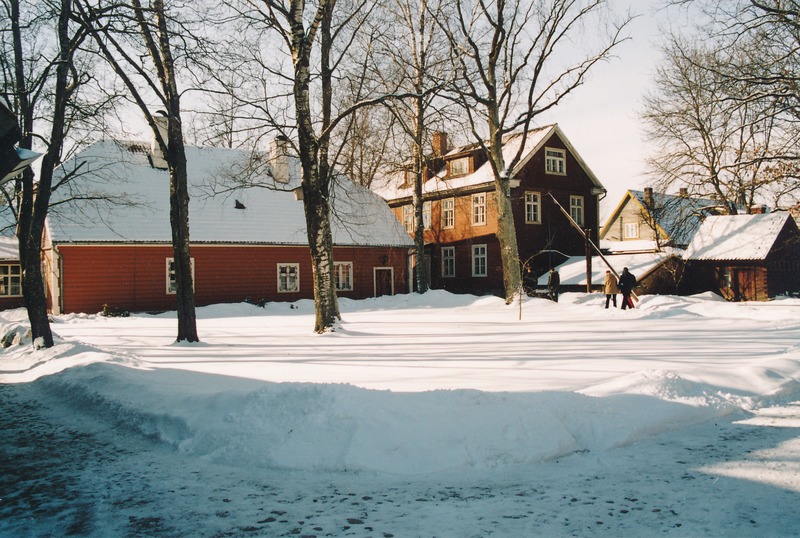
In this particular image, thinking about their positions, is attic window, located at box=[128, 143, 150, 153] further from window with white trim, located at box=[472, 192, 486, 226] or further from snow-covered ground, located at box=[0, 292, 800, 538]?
snow-covered ground, located at box=[0, 292, 800, 538]

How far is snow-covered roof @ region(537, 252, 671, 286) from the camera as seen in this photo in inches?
1134

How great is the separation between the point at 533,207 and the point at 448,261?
241 inches

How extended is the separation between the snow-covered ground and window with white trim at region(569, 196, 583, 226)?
76.1 feet

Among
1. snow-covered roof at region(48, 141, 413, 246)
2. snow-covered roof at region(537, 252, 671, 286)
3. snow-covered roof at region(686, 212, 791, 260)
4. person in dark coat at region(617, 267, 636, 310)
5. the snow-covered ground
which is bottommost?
the snow-covered ground

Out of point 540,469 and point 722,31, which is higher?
point 722,31

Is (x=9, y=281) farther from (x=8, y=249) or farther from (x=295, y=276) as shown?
(x=295, y=276)

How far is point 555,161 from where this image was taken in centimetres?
3347

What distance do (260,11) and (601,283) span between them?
2072 cm

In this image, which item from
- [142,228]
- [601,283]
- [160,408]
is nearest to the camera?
[160,408]

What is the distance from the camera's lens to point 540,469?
18.1ft

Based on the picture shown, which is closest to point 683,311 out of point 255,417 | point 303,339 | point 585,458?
point 303,339

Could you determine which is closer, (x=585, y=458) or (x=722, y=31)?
(x=585, y=458)

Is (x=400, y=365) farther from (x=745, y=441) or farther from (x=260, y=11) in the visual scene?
(x=260, y=11)

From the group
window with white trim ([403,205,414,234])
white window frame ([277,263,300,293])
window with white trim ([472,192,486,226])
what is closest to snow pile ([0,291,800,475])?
white window frame ([277,263,300,293])
